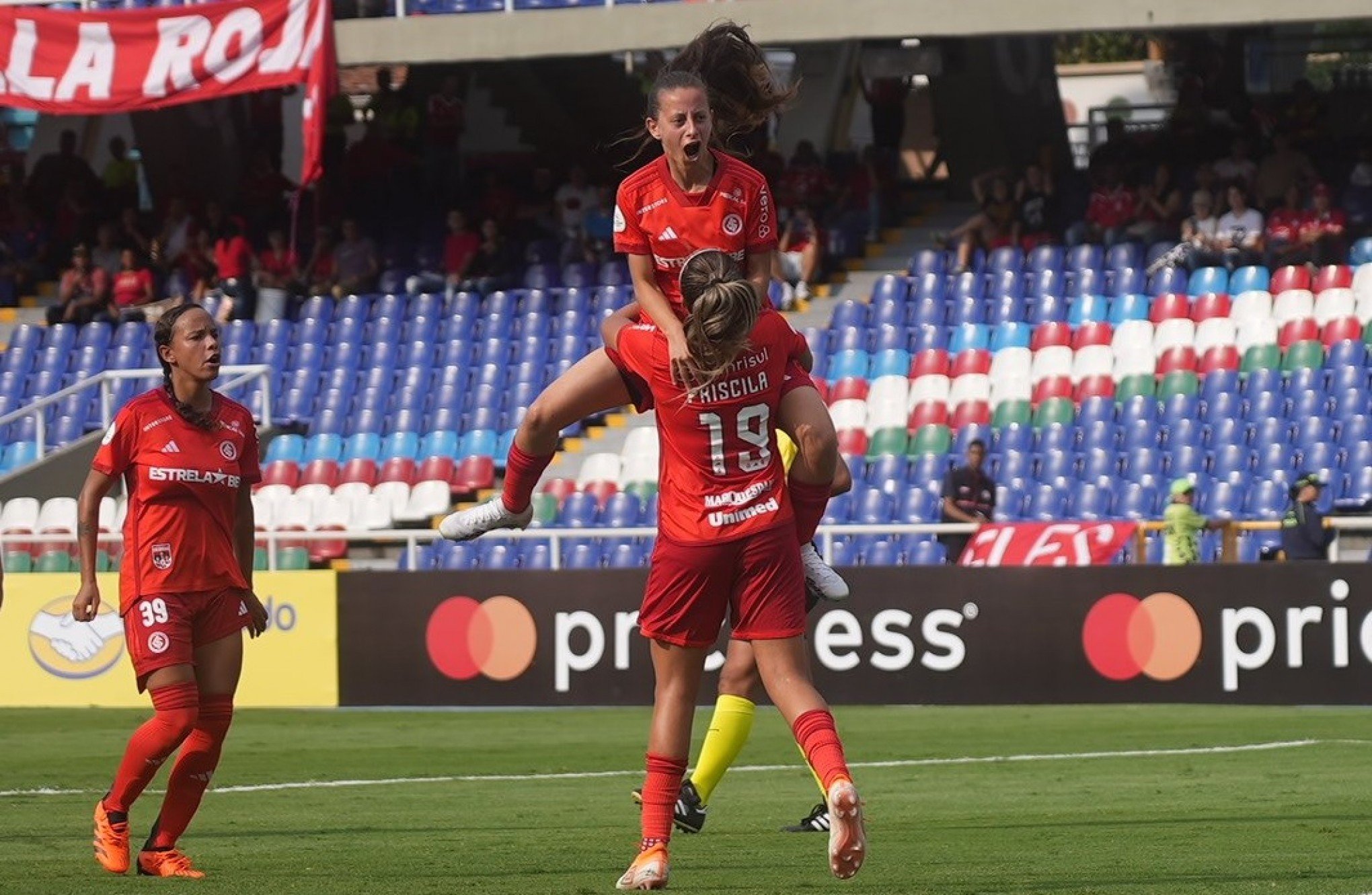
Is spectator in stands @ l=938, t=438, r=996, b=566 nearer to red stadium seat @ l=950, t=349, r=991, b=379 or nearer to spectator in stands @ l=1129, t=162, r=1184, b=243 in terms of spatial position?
red stadium seat @ l=950, t=349, r=991, b=379

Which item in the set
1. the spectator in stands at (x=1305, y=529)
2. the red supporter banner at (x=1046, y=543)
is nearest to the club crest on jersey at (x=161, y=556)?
the red supporter banner at (x=1046, y=543)

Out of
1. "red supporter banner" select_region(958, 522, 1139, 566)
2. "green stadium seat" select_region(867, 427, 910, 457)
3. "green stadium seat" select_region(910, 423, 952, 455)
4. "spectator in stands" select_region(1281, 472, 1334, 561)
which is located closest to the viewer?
"spectator in stands" select_region(1281, 472, 1334, 561)

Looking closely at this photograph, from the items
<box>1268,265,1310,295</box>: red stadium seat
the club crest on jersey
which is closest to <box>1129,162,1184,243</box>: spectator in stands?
<box>1268,265,1310,295</box>: red stadium seat

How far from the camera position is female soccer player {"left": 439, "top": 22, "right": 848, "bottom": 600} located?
25.0 ft

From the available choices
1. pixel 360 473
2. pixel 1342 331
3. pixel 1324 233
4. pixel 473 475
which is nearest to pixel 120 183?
pixel 360 473

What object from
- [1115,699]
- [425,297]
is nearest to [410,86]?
[425,297]

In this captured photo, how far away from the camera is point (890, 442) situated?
2334 centimetres

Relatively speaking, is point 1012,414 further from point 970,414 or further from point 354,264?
point 354,264

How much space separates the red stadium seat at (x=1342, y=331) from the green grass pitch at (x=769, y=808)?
591 cm

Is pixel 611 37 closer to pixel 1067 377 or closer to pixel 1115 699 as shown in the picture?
pixel 1067 377

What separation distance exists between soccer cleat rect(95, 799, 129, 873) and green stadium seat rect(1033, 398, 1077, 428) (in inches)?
606

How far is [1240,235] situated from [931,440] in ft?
12.3

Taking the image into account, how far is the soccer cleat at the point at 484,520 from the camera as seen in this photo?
8445 millimetres

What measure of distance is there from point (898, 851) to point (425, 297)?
19.5 m
